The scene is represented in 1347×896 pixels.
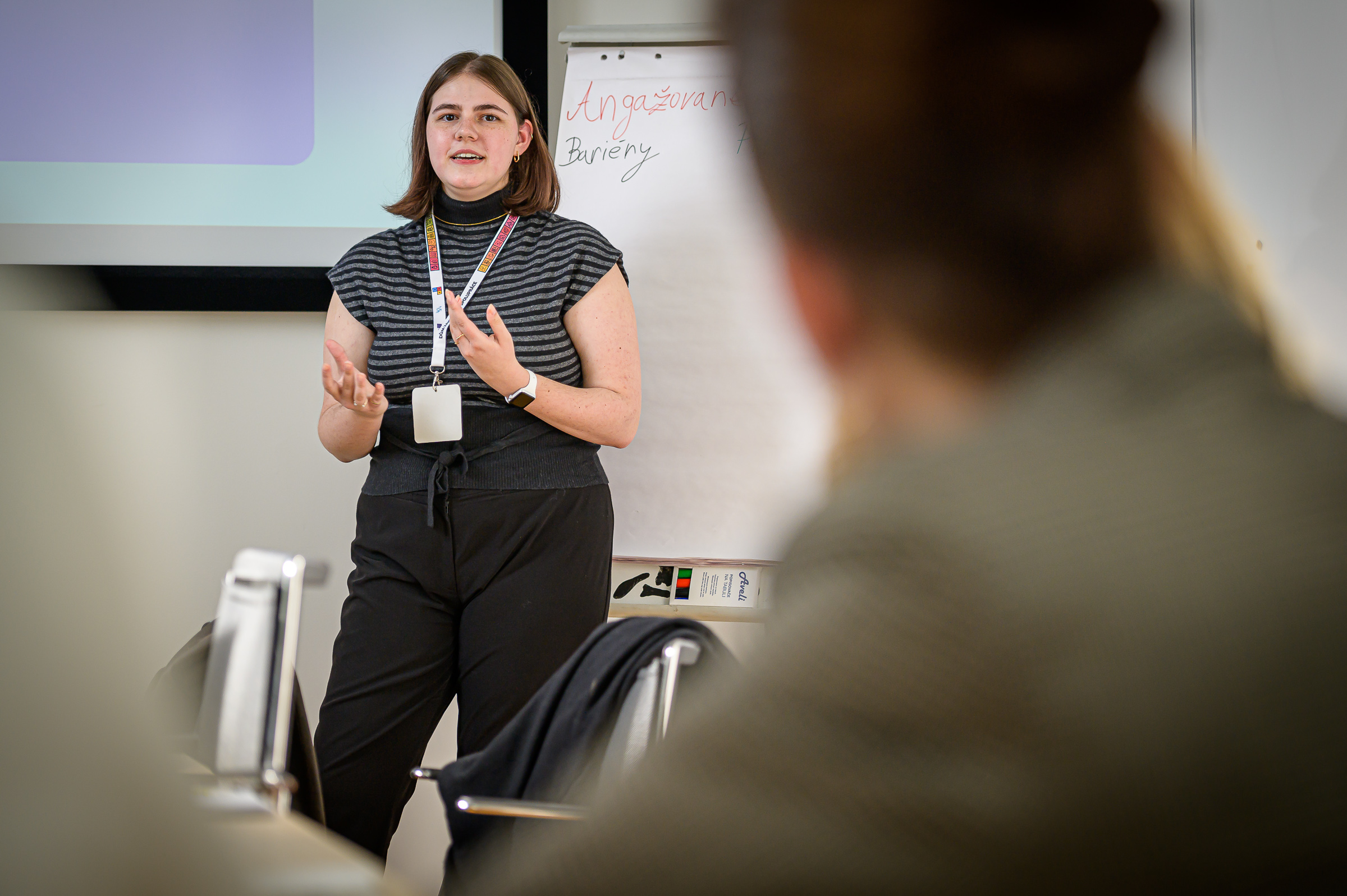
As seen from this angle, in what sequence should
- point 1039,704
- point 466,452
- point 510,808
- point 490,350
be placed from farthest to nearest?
point 466,452
point 490,350
point 510,808
point 1039,704

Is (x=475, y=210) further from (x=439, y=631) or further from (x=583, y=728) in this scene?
(x=583, y=728)

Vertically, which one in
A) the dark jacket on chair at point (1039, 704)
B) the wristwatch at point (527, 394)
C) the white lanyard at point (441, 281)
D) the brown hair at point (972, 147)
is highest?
the white lanyard at point (441, 281)

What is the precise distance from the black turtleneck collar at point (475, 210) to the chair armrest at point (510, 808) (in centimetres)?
131

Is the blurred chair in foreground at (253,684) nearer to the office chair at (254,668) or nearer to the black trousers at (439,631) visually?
the office chair at (254,668)

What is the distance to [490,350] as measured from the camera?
178 centimetres

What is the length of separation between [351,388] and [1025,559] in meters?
1.55

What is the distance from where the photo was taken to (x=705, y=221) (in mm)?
2398

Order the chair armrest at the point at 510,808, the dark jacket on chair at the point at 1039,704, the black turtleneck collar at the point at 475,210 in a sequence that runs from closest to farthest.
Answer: the dark jacket on chair at the point at 1039,704 < the chair armrest at the point at 510,808 < the black turtleneck collar at the point at 475,210

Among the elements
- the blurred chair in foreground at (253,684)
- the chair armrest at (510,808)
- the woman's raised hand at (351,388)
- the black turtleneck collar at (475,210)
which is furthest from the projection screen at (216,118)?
the chair armrest at (510,808)

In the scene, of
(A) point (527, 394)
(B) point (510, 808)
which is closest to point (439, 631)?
(A) point (527, 394)

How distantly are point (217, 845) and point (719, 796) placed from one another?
21 cm

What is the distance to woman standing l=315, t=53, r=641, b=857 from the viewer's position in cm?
183

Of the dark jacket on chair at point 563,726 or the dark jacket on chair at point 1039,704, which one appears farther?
the dark jacket on chair at point 563,726

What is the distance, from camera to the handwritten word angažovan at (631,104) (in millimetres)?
2410
